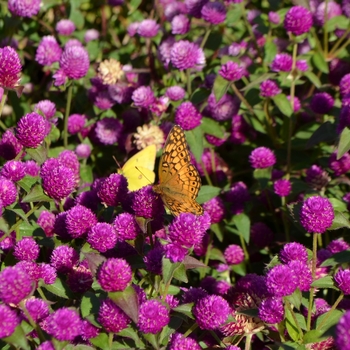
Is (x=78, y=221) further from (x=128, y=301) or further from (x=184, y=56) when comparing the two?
(x=184, y=56)

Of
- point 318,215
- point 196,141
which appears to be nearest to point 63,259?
point 318,215

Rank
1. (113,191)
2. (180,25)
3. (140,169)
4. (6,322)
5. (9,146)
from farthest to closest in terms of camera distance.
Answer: (180,25) < (140,169) < (9,146) < (113,191) < (6,322)

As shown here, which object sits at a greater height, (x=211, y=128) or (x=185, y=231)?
(x=185, y=231)

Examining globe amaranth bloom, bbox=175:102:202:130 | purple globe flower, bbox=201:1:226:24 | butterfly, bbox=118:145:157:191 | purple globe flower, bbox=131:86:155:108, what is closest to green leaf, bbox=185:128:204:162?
globe amaranth bloom, bbox=175:102:202:130

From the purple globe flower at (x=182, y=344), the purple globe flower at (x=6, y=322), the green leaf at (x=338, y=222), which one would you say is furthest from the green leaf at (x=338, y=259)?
the purple globe flower at (x=6, y=322)

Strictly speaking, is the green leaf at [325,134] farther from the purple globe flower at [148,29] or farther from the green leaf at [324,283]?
the purple globe flower at [148,29]

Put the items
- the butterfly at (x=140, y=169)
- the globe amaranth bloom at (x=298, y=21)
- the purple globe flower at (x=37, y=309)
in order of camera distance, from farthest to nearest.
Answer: the globe amaranth bloom at (x=298, y=21) → the butterfly at (x=140, y=169) → the purple globe flower at (x=37, y=309)

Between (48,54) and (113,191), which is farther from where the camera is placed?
(48,54)
